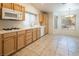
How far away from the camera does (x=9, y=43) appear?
11.7 feet

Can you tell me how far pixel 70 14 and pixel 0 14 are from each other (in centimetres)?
219

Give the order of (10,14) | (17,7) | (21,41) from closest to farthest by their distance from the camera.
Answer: (10,14), (21,41), (17,7)

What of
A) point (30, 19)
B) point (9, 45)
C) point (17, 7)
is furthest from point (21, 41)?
point (30, 19)

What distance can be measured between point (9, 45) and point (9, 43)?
0.18 ft

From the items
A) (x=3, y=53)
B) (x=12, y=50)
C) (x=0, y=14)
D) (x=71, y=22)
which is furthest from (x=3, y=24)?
(x=71, y=22)

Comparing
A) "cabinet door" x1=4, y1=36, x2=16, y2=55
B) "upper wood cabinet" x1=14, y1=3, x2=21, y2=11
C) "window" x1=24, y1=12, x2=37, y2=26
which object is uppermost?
"upper wood cabinet" x1=14, y1=3, x2=21, y2=11

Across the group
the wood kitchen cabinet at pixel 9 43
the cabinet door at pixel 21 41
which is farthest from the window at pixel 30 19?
the wood kitchen cabinet at pixel 9 43

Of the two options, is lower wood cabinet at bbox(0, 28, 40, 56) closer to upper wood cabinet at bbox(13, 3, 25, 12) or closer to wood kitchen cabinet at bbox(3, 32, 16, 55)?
wood kitchen cabinet at bbox(3, 32, 16, 55)

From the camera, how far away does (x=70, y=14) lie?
14.3ft

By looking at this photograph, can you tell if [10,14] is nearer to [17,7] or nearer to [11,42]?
[17,7]

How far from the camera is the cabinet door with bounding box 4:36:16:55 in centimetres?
339

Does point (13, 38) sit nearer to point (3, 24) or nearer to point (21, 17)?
point (3, 24)

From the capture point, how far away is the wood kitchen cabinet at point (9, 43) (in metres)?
3.35

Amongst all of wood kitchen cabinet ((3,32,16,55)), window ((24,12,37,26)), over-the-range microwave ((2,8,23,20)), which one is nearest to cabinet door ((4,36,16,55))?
wood kitchen cabinet ((3,32,16,55))
